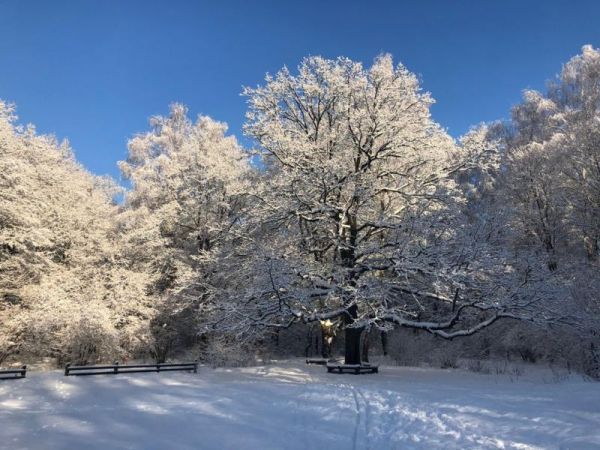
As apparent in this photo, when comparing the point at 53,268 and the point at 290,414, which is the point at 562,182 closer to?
the point at 290,414

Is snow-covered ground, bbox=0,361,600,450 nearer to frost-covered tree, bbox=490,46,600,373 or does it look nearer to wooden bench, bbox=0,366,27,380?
wooden bench, bbox=0,366,27,380

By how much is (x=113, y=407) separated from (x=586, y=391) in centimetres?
1442

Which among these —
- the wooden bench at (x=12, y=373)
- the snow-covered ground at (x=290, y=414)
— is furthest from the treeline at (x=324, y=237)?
the wooden bench at (x=12, y=373)

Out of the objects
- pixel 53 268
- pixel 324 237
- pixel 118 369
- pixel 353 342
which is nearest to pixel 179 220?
pixel 53 268

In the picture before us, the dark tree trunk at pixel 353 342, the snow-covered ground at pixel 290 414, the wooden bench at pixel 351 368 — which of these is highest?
the dark tree trunk at pixel 353 342

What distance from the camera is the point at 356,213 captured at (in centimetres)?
2048

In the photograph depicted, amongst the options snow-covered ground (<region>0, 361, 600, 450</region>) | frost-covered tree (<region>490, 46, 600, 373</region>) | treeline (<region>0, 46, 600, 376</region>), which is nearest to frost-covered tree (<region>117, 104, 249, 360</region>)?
treeline (<region>0, 46, 600, 376</region>)

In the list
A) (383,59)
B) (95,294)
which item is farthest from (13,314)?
(383,59)

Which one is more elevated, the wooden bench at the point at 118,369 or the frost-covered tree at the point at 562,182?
the frost-covered tree at the point at 562,182

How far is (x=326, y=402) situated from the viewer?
42.0ft

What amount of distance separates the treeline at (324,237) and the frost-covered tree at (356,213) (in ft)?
0.32

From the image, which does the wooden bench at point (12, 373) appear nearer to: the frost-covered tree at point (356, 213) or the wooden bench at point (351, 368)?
the frost-covered tree at point (356, 213)

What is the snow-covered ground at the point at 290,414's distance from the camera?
352 inches

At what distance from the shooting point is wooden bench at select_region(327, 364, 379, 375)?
748 inches
